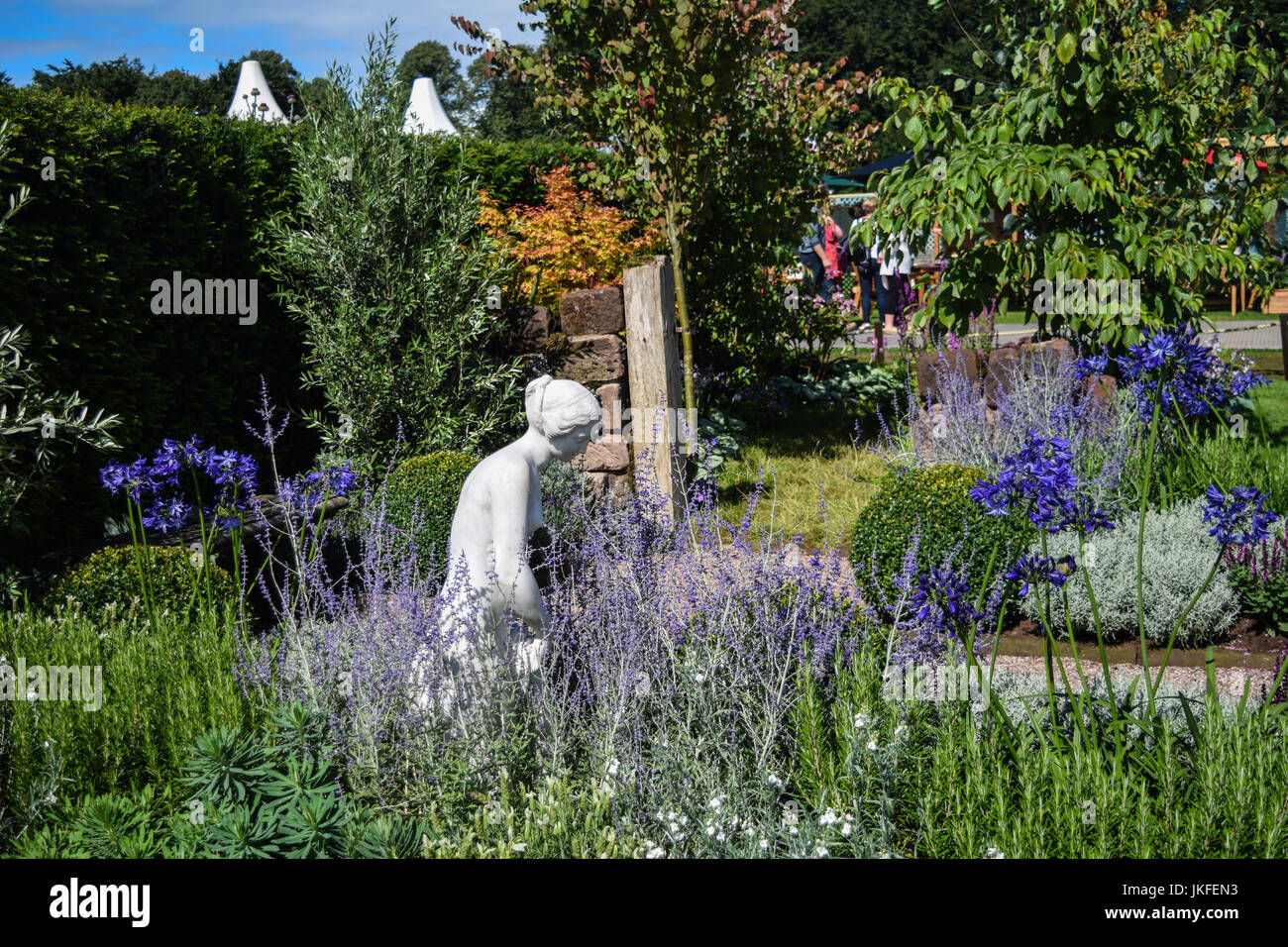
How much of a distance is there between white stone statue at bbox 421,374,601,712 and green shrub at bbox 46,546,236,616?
159cm

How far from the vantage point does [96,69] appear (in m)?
28.7

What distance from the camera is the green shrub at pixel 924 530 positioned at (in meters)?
4.56

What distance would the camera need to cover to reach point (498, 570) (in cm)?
323

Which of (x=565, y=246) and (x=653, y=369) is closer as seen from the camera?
(x=653, y=369)

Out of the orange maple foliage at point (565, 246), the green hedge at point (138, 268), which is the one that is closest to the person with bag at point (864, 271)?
the orange maple foliage at point (565, 246)

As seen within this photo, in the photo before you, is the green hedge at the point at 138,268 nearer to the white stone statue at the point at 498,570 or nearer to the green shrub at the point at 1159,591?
the white stone statue at the point at 498,570

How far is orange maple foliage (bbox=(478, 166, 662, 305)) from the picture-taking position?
7.82 metres

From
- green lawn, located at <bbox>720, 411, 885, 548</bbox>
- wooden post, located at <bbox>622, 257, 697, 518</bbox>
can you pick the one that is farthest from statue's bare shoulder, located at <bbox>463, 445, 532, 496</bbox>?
wooden post, located at <bbox>622, 257, 697, 518</bbox>

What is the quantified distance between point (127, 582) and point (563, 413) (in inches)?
90.1

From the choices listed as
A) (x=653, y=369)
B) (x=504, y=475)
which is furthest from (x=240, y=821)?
(x=653, y=369)

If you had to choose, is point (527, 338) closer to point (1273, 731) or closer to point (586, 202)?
point (586, 202)

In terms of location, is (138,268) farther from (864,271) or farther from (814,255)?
(814,255)

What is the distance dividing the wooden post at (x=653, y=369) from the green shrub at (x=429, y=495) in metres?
1.16

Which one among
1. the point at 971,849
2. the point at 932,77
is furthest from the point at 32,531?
the point at 932,77
